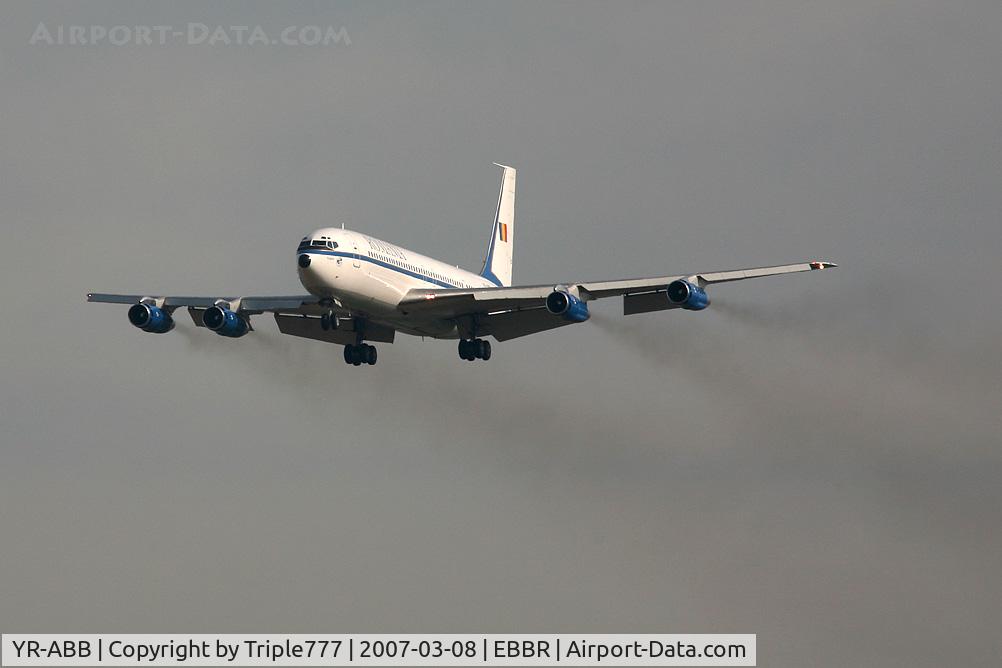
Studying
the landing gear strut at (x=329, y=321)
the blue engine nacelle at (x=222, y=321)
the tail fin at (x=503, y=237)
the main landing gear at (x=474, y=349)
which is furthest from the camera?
the tail fin at (x=503, y=237)

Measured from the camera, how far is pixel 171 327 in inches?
3282

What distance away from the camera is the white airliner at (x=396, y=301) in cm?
7431

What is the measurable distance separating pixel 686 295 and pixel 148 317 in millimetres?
25918

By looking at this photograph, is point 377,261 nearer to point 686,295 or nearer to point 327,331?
point 327,331

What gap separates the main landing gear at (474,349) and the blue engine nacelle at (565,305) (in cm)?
758

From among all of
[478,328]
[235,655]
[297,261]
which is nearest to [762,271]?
[478,328]

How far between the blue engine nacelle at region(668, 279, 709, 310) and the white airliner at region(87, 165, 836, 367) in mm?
42

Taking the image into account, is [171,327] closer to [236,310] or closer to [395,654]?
[236,310]

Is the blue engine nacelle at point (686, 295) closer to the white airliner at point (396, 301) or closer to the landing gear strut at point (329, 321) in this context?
the white airliner at point (396, 301)

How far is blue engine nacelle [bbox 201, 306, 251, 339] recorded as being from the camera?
80812mm

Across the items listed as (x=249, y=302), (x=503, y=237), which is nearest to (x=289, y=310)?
(x=249, y=302)

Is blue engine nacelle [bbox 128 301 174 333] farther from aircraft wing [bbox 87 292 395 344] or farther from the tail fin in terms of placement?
the tail fin

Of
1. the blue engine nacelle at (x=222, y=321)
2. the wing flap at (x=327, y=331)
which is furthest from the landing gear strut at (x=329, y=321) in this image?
the blue engine nacelle at (x=222, y=321)

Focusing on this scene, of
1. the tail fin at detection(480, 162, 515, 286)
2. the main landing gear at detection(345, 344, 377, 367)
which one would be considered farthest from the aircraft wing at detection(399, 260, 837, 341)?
the tail fin at detection(480, 162, 515, 286)
